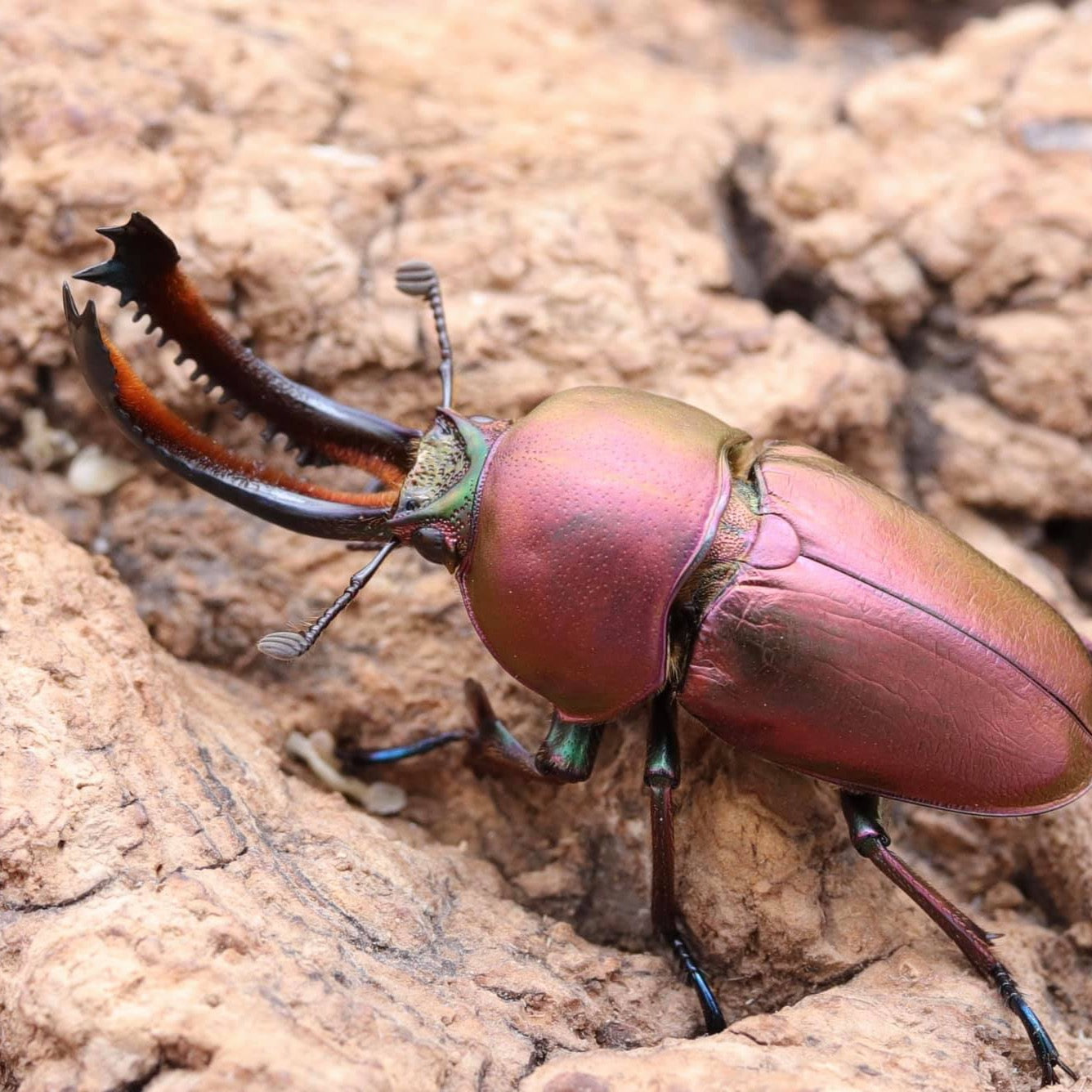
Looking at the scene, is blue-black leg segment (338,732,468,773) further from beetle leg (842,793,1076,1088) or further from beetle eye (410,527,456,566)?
beetle leg (842,793,1076,1088)

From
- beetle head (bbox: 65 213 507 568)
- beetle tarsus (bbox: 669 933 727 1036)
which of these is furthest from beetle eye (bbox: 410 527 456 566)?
beetle tarsus (bbox: 669 933 727 1036)

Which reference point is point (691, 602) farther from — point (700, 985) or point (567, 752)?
point (700, 985)

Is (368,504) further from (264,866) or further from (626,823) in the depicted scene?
(626,823)

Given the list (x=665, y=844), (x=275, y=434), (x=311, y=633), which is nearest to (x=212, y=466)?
(x=275, y=434)

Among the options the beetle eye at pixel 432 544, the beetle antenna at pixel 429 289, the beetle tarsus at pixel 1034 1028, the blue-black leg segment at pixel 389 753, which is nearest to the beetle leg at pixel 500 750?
the blue-black leg segment at pixel 389 753

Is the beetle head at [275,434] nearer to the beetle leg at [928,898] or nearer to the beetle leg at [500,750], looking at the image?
the beetle leg at [500,750]

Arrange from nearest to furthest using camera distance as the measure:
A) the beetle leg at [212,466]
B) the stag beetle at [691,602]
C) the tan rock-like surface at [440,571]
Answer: the tan rock-like surface at [440,571] → the beetle leg at [212,466] → the stag beetle at [691,602]
